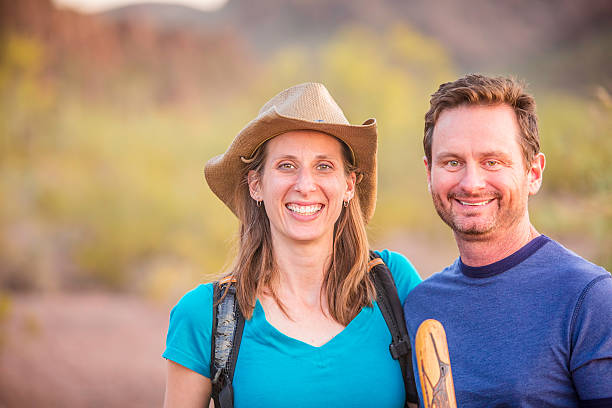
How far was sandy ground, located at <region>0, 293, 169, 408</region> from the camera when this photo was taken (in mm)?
10789

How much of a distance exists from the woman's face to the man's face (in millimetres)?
622

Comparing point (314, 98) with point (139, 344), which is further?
point (139, 344)

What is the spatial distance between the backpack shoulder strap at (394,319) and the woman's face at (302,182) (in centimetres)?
36

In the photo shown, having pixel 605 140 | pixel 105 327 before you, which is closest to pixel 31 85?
pixel 105 327

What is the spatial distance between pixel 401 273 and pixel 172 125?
67.1ft

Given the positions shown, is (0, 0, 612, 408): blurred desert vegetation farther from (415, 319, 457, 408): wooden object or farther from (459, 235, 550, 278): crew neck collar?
(415, 319, 457, 408): wooden object

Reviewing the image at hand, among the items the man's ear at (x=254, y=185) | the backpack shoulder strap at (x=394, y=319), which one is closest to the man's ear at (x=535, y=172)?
the backpack shoulder strap at (x=394, y=319)

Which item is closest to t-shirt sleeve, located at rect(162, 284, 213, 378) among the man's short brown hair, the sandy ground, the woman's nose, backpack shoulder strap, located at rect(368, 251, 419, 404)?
the woman's nose

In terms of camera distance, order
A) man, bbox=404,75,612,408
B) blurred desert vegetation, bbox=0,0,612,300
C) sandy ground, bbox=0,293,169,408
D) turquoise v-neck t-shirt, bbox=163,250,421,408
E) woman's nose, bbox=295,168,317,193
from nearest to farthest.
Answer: man, bbox=404,75,612,408, turquoise v-neck t-shirt, bbox=163,250,421,408, woman's nose, bbox=295,168,317,193, sandy ground, bbox=0,293,169,408, blurred desert vegetation, bbox=0,0,612,300

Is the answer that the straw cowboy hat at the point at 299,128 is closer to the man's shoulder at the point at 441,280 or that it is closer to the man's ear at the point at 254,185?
the man's ear at the point at 254,185

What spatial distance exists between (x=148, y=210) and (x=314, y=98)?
1433cm

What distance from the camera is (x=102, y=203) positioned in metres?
16.8

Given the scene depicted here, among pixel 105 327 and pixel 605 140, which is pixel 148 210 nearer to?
pixel 105 327

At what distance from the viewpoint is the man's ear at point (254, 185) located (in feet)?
9.84
